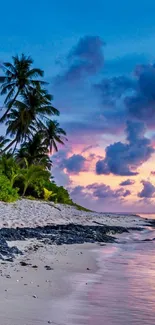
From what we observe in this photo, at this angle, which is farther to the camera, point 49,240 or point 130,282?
point 49,240

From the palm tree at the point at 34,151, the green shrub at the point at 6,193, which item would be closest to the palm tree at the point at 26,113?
the palm tree at the point at 34,151

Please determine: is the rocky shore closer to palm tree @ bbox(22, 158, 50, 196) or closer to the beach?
the beach

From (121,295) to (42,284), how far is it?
1.10 m

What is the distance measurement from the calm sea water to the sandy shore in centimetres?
22

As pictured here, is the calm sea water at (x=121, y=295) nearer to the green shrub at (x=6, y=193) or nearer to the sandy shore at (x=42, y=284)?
the sandy shore at (x=42, y=284)

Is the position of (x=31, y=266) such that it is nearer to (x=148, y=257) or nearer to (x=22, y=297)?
(x=22, y=297)

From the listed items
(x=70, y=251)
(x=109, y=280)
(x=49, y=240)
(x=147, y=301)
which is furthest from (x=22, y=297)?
(x=49, y=240)

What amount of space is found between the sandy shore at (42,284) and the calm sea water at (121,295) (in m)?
0.22

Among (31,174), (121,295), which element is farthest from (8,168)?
(121,295)

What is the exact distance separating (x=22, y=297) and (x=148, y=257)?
19.7ft

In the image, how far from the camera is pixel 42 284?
6277mm

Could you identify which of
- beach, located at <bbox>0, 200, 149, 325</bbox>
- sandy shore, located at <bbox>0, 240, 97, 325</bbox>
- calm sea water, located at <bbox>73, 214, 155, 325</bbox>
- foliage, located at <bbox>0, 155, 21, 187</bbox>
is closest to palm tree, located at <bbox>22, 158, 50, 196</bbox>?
foliage, located at <bbox>0, 155, 21, 187</bbox>

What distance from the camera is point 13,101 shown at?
42.2 metres

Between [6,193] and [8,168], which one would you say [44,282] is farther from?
[8,168]
